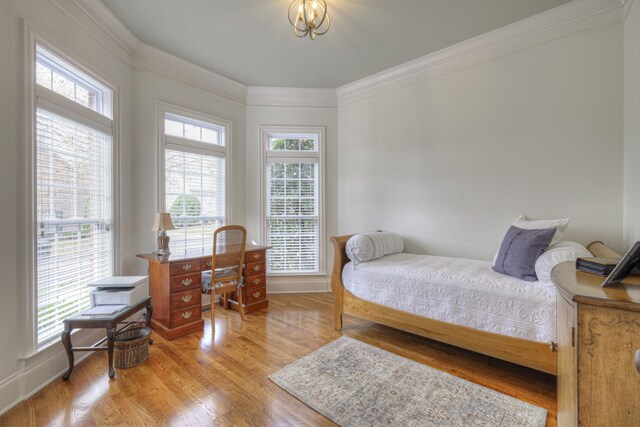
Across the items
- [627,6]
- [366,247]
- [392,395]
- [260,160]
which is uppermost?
[627,6]

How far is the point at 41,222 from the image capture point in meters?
1.91

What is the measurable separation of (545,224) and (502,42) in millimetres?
1791

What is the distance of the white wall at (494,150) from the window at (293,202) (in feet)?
1.67

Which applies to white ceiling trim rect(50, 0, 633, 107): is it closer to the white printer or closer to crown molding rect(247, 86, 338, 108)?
crown molding rect(247, 86, 338, 108)

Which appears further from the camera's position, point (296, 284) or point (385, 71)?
point (296, 284)

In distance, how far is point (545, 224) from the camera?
225 cm

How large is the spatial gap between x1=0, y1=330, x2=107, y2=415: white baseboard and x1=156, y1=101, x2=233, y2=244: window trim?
146cm

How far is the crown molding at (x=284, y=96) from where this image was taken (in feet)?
12.6

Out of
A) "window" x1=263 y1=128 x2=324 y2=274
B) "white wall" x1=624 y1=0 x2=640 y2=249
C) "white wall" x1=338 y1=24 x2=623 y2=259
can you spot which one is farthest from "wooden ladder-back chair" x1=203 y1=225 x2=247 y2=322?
"white wall" x1=624 y1=0 x2=640 y2=249

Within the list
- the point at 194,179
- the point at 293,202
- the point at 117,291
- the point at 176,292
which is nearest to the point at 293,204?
the point at 293,202

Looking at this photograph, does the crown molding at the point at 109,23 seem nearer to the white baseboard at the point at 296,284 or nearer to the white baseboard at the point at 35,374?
the white baseboard at the point at 35,374

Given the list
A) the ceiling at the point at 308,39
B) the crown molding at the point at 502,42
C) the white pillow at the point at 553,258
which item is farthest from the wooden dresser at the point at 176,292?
the crown molding at the point at 502,42

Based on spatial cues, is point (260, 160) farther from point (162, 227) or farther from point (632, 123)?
point (632, 123)

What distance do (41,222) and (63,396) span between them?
3.75ft
